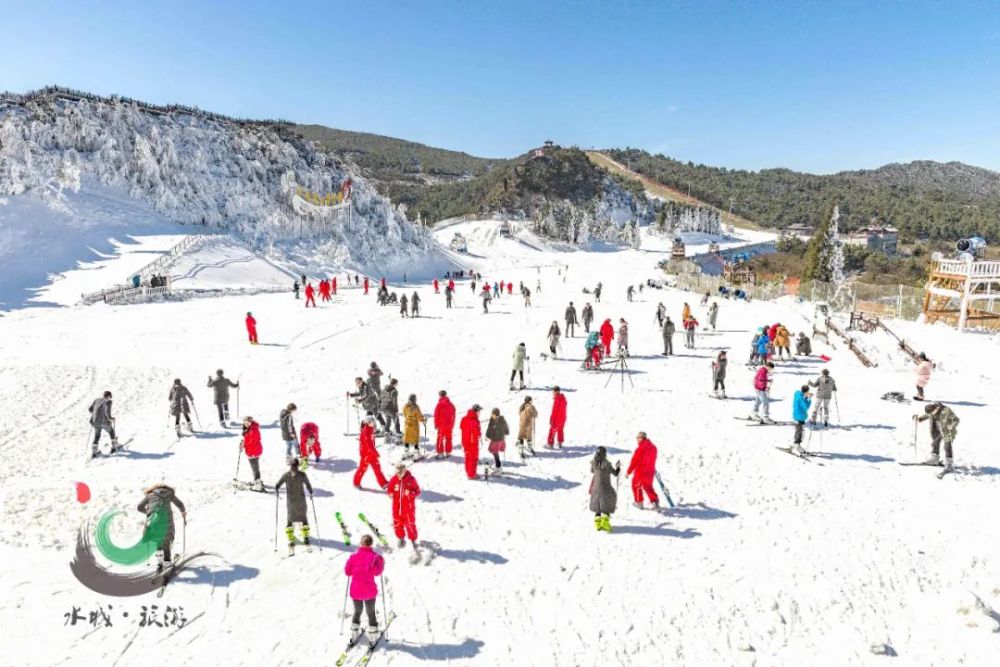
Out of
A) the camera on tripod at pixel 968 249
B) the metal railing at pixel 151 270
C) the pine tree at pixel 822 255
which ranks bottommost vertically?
the metal railing at pixel 151 270

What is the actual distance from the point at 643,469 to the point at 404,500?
149 inches

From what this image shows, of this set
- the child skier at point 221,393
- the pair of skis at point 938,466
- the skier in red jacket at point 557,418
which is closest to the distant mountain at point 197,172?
the child skier at point 221,393

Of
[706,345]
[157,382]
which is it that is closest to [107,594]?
[157,382]

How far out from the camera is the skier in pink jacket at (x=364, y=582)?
6145 mm

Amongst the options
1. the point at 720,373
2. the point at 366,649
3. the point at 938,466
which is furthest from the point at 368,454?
the point at 938,466

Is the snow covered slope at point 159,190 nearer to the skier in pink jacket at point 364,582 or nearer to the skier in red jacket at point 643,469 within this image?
the skier in pink jacket at point 364,582

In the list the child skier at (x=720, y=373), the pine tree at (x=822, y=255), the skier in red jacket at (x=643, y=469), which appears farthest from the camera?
the pine tree at (x=822, y=255)

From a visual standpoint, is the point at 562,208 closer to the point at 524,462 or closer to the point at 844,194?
the point at 524,462

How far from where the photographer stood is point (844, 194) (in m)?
171

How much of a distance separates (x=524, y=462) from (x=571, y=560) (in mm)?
3286

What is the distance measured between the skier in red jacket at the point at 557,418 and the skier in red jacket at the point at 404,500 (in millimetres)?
4191

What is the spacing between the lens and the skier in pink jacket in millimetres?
6145

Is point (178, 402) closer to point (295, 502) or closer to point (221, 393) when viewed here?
point (221, 393)

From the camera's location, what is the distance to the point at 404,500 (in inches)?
308
